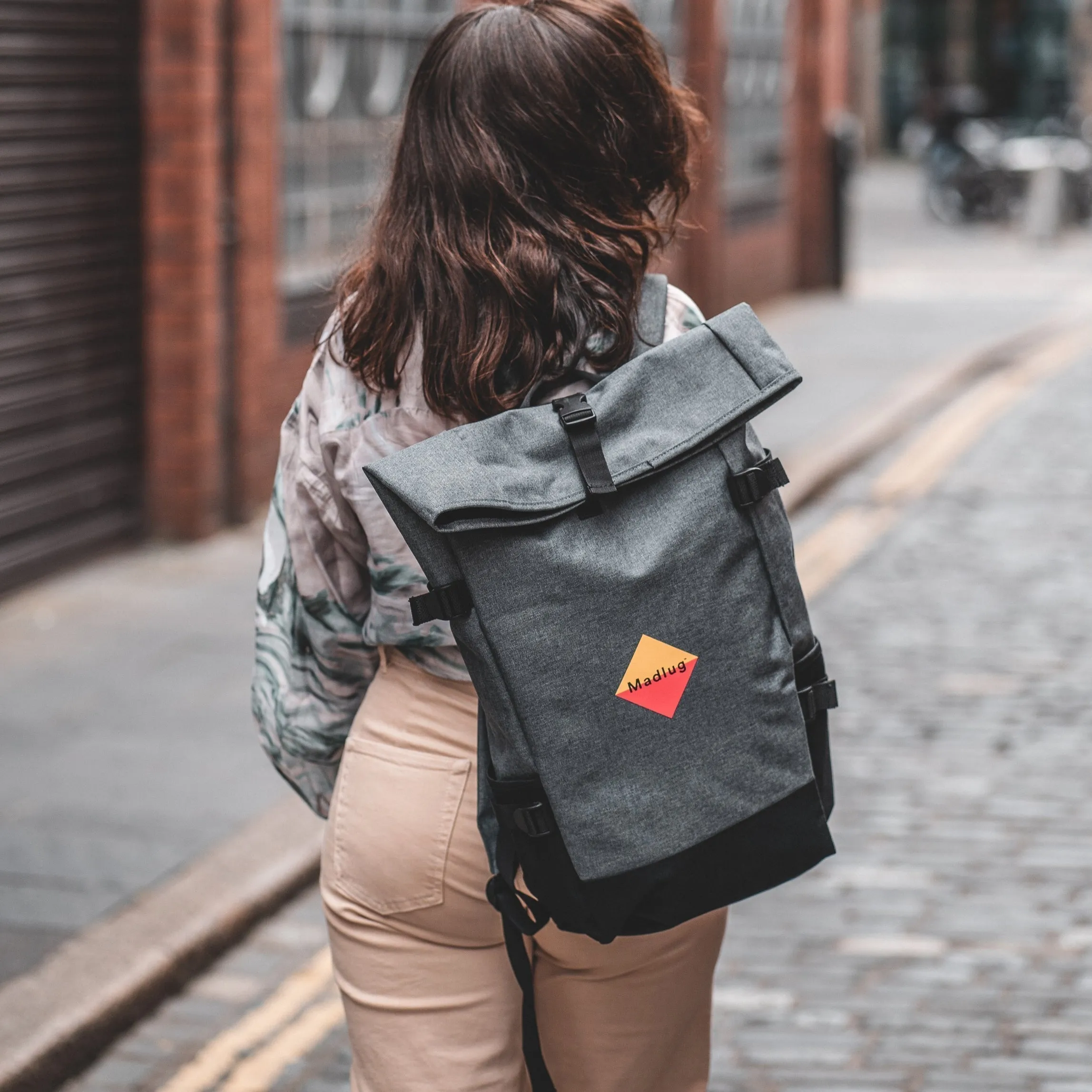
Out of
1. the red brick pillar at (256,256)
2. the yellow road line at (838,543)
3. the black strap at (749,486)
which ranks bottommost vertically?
the yellow road line at (838,543)

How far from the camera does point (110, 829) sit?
4.73 metres

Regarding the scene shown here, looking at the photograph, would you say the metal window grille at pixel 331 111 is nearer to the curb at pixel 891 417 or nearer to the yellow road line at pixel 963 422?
the curb at pixel 891 417

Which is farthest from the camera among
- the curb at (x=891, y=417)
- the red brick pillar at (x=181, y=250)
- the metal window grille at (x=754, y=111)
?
the metal window grille at (x=754, y=111)

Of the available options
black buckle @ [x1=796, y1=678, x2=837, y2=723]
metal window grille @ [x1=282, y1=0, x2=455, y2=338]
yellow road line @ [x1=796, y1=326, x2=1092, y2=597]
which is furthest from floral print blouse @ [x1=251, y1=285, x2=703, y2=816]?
metal window grille @ [x1=282, y1=0, x2=455, y2=338]

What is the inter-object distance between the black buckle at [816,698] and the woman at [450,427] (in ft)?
0.91

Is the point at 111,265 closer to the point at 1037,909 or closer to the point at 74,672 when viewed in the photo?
the point at 74,672

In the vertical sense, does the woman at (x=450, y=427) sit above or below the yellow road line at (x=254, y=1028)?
above

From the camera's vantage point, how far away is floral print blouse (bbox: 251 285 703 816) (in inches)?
81.2

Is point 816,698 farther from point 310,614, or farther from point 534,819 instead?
point 310,614

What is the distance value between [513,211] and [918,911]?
9.54 ft

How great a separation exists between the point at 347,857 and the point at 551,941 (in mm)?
242

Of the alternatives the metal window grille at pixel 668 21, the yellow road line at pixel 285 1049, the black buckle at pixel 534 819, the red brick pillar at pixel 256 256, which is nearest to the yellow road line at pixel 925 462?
the red brick pillar at pixel 256 256

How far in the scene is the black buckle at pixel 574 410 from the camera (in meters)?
1.89

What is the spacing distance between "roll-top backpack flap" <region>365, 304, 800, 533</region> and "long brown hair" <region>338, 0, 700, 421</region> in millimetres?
68
